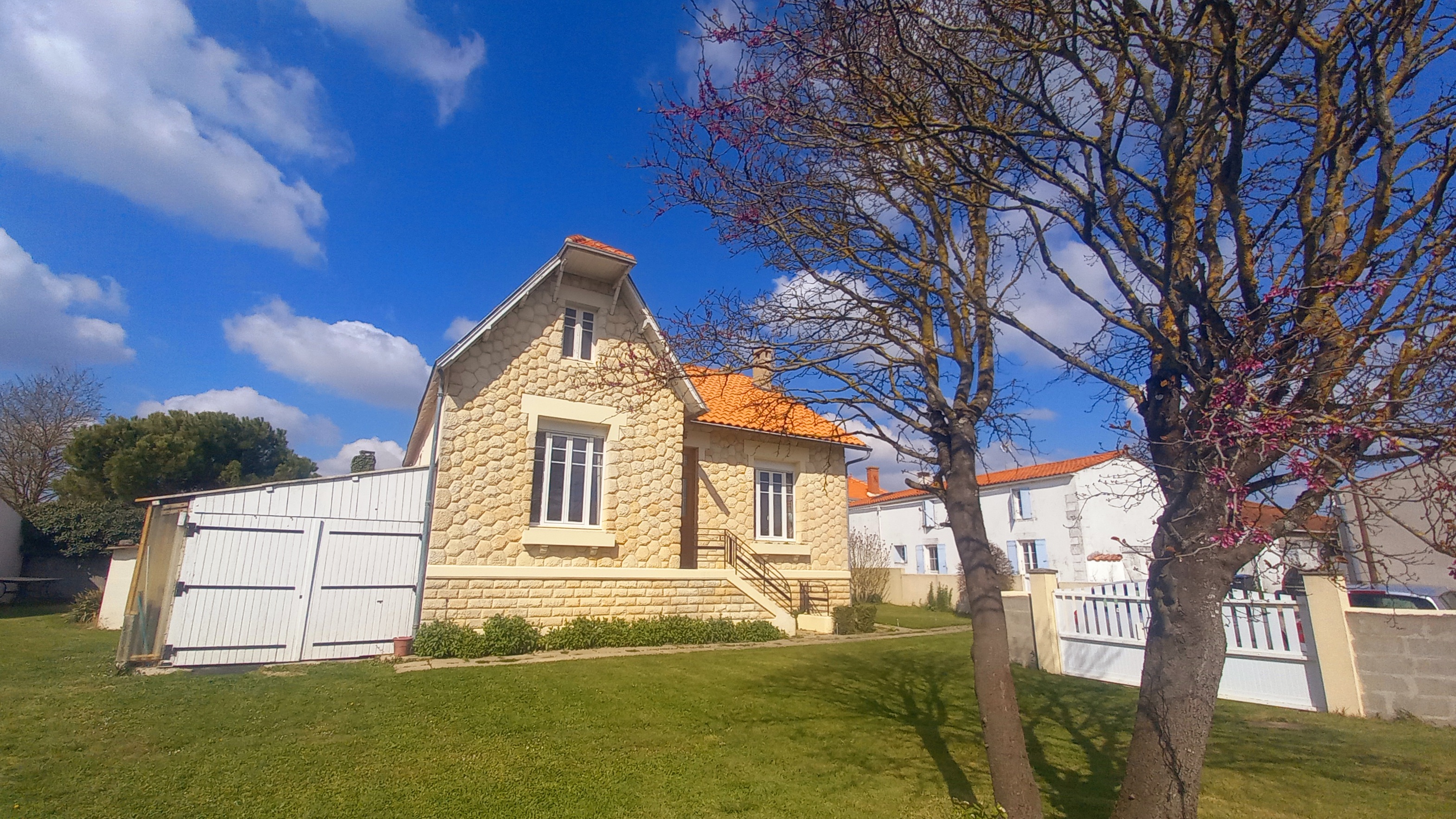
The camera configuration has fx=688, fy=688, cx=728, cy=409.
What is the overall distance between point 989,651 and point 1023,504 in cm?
2418

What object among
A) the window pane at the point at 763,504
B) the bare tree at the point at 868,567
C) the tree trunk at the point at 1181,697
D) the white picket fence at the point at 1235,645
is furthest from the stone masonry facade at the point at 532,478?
the tree trunk at the point at 1181,697

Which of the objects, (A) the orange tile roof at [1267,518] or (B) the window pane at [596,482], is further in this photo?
(B) the window pane at [596,482]

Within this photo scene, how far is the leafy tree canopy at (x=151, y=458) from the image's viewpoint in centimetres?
2344

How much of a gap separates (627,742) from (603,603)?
244 inches

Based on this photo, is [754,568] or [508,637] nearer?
[508,637]

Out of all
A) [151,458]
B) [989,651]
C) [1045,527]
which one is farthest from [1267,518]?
[151,458]

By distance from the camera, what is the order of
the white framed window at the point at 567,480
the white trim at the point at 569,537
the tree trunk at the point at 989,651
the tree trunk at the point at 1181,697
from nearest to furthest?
the tree trunk at the point at 1181,697 → the tree trunk at the point at 989,651 → the white trim at the point at 569,537 → the white framed window at the point at 567,480

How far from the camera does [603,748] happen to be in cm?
639

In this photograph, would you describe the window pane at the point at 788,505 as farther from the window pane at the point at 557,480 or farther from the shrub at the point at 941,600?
the shrub at the point at 941,600

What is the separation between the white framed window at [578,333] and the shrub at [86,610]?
1265 cm

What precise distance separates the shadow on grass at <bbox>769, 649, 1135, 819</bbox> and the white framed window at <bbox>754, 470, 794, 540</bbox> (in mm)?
4708

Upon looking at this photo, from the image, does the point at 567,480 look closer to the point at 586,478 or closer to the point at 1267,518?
the point at 586,478

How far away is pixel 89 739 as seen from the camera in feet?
20.5

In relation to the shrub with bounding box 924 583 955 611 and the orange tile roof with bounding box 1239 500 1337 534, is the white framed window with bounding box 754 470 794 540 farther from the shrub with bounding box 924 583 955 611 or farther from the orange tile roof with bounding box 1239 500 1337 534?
the orange tile roof with bounding box 1239 500 1337 534
